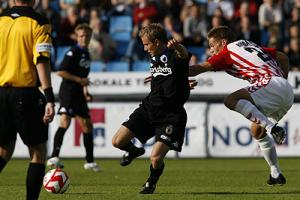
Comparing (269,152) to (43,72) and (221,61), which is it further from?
(43,72)

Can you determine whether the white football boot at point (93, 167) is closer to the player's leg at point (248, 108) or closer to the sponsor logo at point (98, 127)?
the sponsor logo at point (98, 127)

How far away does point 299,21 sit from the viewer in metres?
20.0

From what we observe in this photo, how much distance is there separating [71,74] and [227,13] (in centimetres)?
765

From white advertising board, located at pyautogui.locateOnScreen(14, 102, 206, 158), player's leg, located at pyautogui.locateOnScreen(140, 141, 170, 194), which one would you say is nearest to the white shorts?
player's leg, located at pyautogui.locateOnScreen(140, 141, 170, 194)

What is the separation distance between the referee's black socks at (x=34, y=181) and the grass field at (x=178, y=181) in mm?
1530

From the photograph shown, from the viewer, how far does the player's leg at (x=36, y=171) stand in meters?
8.16

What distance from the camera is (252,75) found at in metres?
10.7

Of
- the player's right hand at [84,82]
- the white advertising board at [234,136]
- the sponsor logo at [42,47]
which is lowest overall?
the white advertising board at [234,136]

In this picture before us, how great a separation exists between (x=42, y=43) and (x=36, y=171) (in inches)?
47.0

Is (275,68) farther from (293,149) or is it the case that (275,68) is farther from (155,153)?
(293,149)

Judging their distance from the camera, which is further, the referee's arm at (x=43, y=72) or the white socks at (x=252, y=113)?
the white socks at (x=252, y=113)

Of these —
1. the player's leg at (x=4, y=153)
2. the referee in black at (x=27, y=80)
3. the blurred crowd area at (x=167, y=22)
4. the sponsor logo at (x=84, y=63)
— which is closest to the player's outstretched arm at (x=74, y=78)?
the sponsor logo at (x=84, y=63)

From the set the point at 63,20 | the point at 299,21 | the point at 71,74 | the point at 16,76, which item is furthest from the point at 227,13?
the point at 16,76

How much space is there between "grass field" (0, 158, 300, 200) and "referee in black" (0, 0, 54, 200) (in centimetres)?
162
